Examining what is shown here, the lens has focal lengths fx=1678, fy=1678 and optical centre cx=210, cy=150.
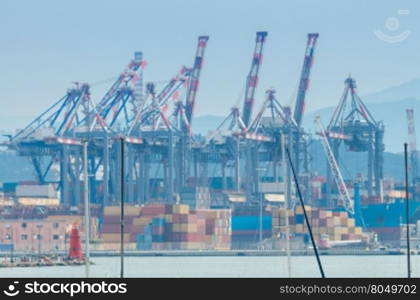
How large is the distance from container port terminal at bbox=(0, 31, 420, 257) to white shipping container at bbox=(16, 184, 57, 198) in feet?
0.49

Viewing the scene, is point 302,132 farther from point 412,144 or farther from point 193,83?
point 412,144

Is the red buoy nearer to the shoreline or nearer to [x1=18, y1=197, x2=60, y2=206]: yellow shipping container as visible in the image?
the shoreline

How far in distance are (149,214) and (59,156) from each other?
724 inches

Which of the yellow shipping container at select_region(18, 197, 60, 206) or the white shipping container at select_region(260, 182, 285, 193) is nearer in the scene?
the yellow shipping container at select_region(18, 197, 60, 206)

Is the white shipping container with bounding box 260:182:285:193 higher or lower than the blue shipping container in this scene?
higher

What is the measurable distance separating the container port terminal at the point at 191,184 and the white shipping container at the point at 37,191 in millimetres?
149

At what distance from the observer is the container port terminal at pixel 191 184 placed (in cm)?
11781

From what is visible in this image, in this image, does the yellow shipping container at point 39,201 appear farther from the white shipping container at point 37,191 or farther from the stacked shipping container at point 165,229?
the stacked shipping container at point 165,229

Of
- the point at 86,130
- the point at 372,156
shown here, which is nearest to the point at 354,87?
the point at 372,156

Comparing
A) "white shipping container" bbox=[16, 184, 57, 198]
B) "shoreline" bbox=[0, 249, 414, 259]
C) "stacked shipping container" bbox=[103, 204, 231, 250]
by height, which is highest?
"white shipping container" bbox=[16, 184, 57, 198]

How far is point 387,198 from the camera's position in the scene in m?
142

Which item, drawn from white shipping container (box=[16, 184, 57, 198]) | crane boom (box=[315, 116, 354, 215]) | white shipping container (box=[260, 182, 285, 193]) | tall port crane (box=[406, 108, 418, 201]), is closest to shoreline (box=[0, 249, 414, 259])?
crane boom (box=[315, 116, 354, 215])

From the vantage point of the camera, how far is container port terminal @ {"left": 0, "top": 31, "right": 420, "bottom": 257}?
11781 cm

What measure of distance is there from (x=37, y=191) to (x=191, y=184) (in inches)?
514
